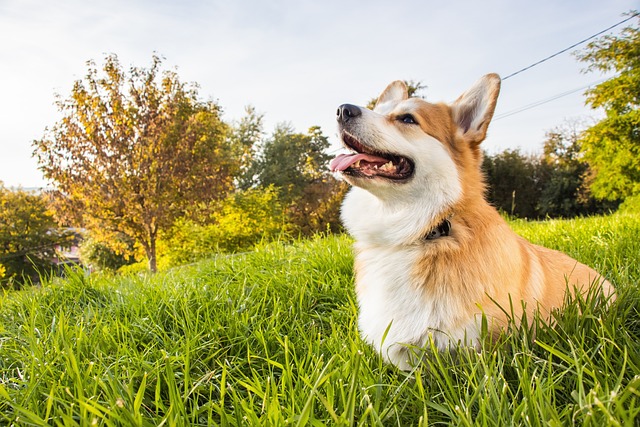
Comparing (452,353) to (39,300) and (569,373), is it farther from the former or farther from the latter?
(39,300)

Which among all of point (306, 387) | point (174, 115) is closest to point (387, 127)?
point (306, 387)

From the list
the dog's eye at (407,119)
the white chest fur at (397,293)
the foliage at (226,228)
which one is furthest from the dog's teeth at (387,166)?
the foliage at (226,228)

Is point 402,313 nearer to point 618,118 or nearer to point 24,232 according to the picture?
point 618,118

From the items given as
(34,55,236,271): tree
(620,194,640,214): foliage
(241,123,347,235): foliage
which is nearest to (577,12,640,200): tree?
(620,194,640,214): foliage

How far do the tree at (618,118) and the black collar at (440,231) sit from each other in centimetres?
2382

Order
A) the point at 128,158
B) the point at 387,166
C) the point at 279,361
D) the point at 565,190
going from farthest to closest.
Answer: the point at 565,190 < the point at 128,158 < the point at 387,166 < the point at 279,361

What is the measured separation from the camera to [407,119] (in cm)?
237

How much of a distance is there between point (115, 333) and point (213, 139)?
47.6 feet

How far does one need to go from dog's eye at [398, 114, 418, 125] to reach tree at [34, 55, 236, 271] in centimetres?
1325

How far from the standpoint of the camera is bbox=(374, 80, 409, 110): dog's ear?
2855mm

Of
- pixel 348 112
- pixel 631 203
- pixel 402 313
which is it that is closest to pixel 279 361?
pixel 402 313

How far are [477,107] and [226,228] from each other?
1463cm

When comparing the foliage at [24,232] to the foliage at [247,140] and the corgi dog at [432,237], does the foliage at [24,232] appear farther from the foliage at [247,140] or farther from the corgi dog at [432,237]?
the corgi dog at [432,237]

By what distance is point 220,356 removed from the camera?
2104mm
